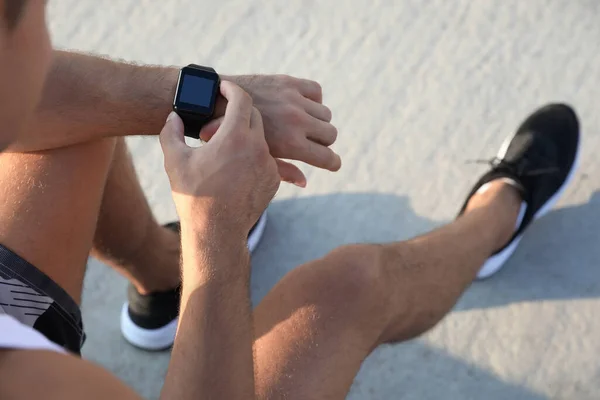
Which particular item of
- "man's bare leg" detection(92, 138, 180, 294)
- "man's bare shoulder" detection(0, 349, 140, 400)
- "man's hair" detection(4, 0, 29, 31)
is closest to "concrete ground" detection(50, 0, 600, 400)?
"man's bare leg" detection(92, 138, 180, 294)

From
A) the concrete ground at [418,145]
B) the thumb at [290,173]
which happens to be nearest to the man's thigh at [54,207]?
the thumb at [290,173]

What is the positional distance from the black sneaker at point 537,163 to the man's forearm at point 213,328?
0.61 meters

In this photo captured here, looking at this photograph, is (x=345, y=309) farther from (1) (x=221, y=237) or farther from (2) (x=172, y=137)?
(2) (x=172, y=137)

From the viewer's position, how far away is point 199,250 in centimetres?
66

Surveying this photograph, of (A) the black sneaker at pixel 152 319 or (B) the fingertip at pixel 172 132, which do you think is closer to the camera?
(B) the fingertip at pixel 172 132

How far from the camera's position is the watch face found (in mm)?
773

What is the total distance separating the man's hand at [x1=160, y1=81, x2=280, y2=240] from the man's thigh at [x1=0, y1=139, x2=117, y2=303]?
0.13 metres

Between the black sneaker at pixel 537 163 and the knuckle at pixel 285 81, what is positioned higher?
the knuckle at pixel 285 81

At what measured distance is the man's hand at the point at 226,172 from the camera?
67 cm

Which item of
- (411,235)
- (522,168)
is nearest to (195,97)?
(411,235)

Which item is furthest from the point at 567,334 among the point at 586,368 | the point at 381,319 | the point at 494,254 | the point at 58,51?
the point at 58,51

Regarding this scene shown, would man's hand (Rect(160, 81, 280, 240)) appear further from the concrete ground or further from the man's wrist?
the concrete ground

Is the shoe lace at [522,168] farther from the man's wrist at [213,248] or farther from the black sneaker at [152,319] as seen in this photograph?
the man's wrist at [213,248]

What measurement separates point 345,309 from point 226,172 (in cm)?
23
